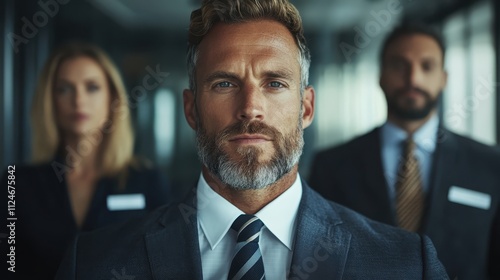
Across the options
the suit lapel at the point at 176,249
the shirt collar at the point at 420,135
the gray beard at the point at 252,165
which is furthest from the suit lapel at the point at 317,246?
the shirt collar at the point at 420,135

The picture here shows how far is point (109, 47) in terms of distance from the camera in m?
2.00

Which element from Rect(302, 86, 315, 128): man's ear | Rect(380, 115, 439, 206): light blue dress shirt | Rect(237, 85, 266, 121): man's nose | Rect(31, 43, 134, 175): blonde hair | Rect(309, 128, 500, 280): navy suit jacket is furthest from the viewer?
Rect(31, 43, 134, 175): blonde hair

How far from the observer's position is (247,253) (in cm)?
125

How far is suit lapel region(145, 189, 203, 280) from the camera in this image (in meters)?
1.25

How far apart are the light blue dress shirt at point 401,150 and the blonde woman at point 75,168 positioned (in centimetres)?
71

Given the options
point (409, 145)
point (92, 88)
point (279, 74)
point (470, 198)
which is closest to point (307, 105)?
point (279, 74)

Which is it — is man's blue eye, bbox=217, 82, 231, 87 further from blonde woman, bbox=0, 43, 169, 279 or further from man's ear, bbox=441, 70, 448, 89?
man's ear, bbox=441, 70, 448, 89

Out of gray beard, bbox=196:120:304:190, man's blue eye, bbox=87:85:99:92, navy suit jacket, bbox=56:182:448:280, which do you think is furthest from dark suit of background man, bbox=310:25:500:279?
man's blue eye, bbox=87:85:99:92

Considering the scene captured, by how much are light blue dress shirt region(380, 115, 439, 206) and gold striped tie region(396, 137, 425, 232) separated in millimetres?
12

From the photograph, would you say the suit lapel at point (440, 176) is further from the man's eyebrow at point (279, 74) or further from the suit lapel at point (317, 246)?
the man's eyebrow at point (279, 74)

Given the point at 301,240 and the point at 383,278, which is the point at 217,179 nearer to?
the point at 301,240

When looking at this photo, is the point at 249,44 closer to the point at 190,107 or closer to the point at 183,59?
the point at 190,107

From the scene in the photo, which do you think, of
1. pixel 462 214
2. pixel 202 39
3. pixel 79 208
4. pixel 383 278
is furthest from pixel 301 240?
pixel 79 208

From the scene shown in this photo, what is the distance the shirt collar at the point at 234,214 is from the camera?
1288 mm
